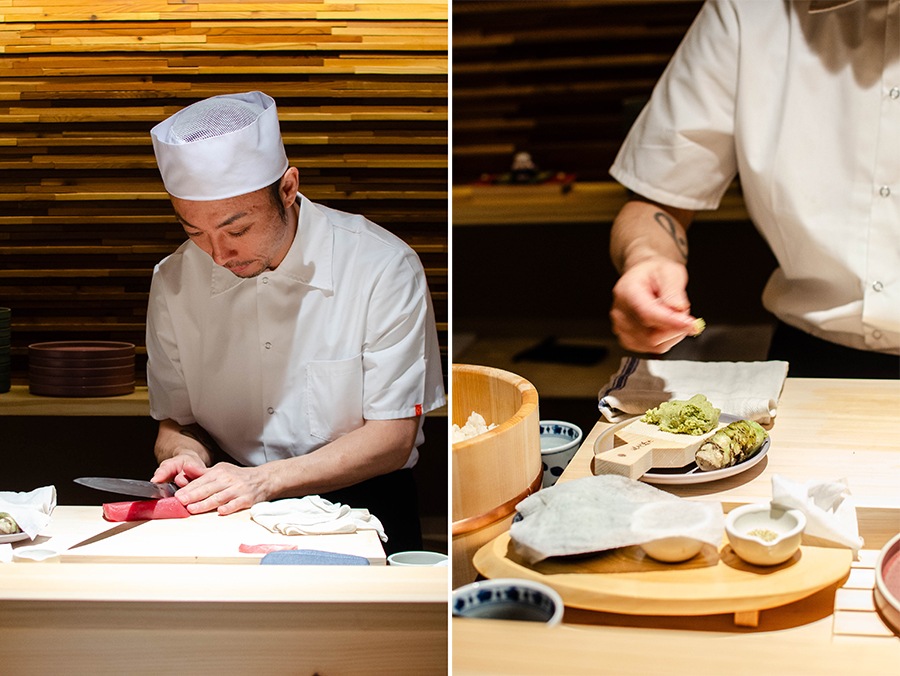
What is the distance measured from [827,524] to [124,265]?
1260mm

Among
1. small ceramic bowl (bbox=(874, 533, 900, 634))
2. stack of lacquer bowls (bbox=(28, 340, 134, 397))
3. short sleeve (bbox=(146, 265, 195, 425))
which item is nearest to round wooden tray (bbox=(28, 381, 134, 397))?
stack of lacquer bowls (bbox=(28, 340, 134, 397))

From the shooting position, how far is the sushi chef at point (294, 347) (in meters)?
1.48

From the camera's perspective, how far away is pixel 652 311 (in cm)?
90

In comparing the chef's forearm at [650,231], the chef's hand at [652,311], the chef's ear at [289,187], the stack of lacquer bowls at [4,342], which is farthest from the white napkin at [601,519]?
the stack of lacquer bowls at [4,342]

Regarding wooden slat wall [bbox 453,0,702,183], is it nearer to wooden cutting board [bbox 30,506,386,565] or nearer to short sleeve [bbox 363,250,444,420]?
short sleeve [bbox 363,250,444,420]

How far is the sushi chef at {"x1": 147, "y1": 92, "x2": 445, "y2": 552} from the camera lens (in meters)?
1.48

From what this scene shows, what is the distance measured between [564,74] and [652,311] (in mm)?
2376

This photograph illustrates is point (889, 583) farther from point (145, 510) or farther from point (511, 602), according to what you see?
point (145, 510)

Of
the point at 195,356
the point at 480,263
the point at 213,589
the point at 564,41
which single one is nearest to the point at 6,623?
the point at 213,589

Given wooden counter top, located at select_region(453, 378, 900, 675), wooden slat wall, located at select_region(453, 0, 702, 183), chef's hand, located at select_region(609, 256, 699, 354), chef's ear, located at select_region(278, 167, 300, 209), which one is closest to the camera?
wooden counter top, located at select_region(453, 378, 900, 675)

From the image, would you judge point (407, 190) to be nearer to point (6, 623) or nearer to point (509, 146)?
point (6, 623)

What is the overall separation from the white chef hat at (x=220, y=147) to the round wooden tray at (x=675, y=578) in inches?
35.3

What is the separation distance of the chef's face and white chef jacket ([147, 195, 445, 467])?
0.02 metres

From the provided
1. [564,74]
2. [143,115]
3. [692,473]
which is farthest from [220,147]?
[564,74]
